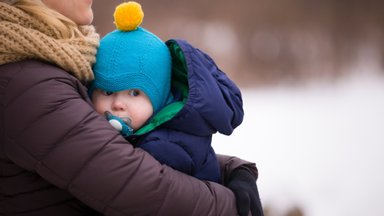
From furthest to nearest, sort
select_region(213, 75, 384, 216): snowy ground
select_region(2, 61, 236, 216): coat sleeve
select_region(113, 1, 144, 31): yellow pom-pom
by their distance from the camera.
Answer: select_region(213, 75, 384, 216): snowy ground < select_region(113, 1, 144, 31): yellow pom-pom < select_region(2, 61, 236, 216): coat sleeve

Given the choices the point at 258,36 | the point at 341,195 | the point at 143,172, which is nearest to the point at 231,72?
the point at 258,36

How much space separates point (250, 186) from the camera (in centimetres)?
103

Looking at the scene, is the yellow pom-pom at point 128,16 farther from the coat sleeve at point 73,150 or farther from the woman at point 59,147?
the coat sleeve at point 73,150

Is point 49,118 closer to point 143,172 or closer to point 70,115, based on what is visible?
point 70,115

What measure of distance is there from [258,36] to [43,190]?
215 cm

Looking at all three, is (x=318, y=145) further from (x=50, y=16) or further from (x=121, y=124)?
(x=50, y=16)

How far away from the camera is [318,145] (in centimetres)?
250

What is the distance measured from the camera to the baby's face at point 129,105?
94 cm

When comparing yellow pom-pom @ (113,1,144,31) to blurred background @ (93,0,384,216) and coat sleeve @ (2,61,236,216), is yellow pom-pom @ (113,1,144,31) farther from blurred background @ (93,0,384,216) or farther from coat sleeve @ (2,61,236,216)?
blurred background @ (93,0,384,216)

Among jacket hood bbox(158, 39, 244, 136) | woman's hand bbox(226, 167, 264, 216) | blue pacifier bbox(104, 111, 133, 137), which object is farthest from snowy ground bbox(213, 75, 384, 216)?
blue pacifier bbox(104, 111, 133, 137)

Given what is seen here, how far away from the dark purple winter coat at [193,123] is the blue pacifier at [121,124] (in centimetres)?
3

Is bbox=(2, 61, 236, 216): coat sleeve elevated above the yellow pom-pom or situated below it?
below

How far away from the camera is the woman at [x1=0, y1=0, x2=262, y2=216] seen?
2.44ft

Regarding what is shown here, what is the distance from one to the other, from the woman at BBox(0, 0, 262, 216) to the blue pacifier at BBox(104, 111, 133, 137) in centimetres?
9
